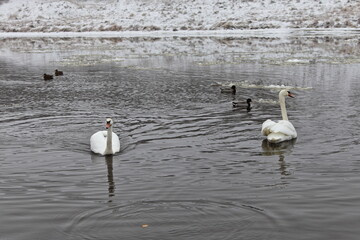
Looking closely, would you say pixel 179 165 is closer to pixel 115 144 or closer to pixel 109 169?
pixel 109 169

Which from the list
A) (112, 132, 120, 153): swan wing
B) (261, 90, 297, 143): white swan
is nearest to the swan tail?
(261, 90, 297, 143): white swan

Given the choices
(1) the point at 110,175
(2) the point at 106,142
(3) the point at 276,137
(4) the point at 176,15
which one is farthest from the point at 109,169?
(4) the point at 176,15

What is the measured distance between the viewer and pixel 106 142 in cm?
1393

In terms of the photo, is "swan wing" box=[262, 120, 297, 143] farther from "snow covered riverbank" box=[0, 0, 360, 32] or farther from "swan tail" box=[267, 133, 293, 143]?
"snow covered riverbank" box=[0, 0, 360, 32]

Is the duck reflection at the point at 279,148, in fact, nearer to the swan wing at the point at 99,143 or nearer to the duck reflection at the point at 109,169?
the duck reflection at the point at 109,169

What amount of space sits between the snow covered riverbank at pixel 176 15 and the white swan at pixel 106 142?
278 ft

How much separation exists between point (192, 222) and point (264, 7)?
109239 mm

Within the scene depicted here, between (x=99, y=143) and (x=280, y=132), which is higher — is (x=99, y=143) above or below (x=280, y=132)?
below

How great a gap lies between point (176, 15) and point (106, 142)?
105m

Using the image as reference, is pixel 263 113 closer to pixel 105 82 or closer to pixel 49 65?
pixel 105 82

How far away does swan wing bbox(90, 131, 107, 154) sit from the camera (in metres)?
13.8

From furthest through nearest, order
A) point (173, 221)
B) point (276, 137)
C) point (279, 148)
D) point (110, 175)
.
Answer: point (276, 137) → point (279, 148) → point (110, 175) → point (173, 221)

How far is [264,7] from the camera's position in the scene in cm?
11288

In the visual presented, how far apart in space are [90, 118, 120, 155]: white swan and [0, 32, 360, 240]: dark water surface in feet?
0.90
